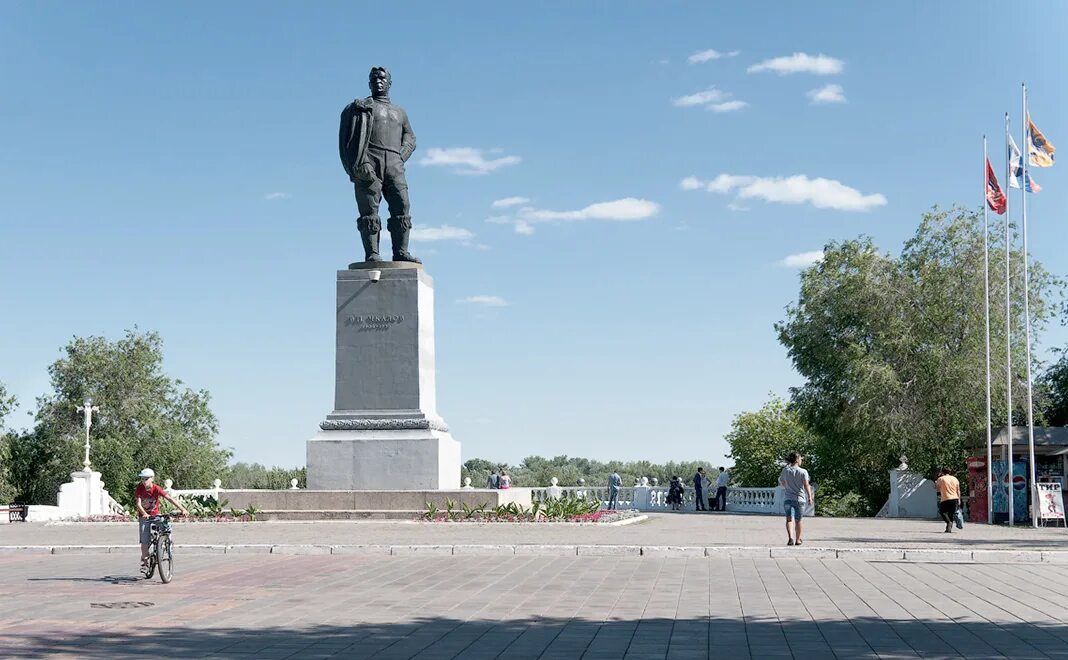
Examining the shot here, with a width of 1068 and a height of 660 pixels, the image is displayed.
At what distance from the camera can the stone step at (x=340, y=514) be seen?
29359 mm

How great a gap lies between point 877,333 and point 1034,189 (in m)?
12.2

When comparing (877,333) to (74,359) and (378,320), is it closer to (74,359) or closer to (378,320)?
(378,320)

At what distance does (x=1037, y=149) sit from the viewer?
34.3 m

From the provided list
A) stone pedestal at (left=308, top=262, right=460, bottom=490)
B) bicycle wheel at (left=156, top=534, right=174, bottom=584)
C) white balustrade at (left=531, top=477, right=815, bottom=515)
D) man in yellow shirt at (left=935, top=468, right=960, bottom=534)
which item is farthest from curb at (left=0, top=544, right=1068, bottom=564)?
white balustrade at (left=531, top=477, right=815, bottom=515)

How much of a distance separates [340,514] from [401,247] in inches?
286

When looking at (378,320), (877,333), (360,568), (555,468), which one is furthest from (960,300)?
(555,468)

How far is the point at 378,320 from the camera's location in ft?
104

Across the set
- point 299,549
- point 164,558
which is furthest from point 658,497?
point 164,558

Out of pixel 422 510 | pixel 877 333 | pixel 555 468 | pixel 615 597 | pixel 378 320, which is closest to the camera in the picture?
pixel 615 597

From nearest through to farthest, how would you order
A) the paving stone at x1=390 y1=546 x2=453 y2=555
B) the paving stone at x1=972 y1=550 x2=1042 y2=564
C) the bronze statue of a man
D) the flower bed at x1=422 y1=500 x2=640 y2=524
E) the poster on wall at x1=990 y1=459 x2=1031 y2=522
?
the paving stone at x1=972 y1=550 x2=1042 y2=564, the paving stone at x1=390 y1=546 x2=453 y2=555, the flower bed at x1=422 y1=500 x2=640 y2=524, the bronze statue of a man, the poster on wall at x1=990 y1=459 x2=1031 y2=522

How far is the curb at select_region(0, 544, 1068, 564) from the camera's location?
65.7ft

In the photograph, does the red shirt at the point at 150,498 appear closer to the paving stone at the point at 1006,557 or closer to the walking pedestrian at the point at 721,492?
the paving stone at the point at 1006,557

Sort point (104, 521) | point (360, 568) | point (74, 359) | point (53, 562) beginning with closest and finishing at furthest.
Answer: point (360, 568), point (53, 562), point (104, 521), point (74, 359)

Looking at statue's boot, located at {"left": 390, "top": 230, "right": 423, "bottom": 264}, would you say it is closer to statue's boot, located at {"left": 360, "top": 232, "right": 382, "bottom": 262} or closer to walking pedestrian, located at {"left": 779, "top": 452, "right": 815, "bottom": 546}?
statue's boot, located at {"left": 360, "top": 232, "right": 382, "bottom": 262}
